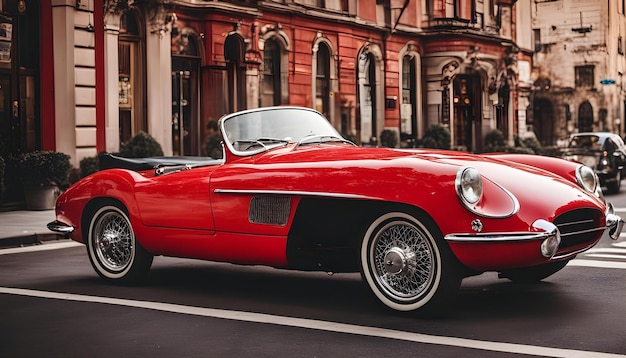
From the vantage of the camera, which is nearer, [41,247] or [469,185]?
[469,185]

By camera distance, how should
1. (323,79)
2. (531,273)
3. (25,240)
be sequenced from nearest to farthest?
(531,273) < (25,240) < (323,79)

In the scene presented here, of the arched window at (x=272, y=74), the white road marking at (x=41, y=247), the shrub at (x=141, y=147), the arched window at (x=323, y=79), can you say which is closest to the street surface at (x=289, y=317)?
the white road marking at (x=41, y=247)

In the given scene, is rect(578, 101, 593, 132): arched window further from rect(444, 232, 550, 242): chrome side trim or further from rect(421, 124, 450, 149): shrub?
rect(444, 232, 550, 242): chrome side trim

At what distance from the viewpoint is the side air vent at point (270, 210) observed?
7324 mm

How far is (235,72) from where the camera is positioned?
1062 inches

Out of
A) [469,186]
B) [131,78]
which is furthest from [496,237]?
[131,78]

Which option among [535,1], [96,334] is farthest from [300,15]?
[535,1]

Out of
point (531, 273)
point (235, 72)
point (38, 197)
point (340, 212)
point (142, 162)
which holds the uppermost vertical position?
point (235, 72)

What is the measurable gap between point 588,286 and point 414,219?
223cm

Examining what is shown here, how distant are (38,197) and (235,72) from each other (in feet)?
31.1

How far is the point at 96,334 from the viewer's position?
6266mm

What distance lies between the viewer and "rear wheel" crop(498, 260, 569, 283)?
26.7 feet

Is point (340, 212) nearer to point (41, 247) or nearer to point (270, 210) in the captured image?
point (270, 210)

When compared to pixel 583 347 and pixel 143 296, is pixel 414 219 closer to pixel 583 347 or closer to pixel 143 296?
pixel 583 347
